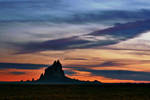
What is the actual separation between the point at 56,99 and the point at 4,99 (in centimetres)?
913

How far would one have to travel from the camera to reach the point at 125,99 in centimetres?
4822

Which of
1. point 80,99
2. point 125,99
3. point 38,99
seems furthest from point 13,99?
point 125,99

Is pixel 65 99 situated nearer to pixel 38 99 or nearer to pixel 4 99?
pixel 38 99

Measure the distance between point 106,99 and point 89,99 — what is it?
3.45 meters

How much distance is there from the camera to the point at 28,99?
1866 inches

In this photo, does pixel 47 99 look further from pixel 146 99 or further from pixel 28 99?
pixel 146 99

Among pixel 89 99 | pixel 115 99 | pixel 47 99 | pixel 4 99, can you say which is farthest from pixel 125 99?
pixel 4 99

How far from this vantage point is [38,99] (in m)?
47.4

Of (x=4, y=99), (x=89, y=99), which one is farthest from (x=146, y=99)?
(x=4, y=99)

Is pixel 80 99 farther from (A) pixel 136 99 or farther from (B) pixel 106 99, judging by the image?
(A) pixel 136 99

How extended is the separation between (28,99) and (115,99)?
1578cm

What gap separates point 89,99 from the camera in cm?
4797

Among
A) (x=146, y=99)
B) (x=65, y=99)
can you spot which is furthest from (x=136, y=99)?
(x=65, y=99)

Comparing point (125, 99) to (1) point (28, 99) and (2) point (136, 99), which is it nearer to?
(2) point (136, 99)
